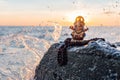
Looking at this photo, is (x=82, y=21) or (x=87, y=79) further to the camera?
(x=82, y=21)

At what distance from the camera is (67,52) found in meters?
9.23

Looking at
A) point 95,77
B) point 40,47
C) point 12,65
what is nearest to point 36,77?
point 95,77

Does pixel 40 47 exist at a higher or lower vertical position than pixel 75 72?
lower

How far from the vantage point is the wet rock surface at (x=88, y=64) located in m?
7.84

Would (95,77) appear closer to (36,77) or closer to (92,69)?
(92,69)

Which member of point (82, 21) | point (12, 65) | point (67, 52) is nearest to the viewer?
point (67, 52)

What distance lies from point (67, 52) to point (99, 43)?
997 mm

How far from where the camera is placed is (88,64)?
27.2 ft

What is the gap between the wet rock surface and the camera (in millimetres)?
7836

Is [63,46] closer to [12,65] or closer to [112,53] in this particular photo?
[112,53]

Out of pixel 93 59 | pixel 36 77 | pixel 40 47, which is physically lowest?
pixel 40 47

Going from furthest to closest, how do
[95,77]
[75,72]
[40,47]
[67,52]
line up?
[40,47] → [67,52] → [75,72] → [95,77]

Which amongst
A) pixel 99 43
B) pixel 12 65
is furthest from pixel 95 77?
pixel 12 65

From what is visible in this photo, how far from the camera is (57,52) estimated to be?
31.8ft
